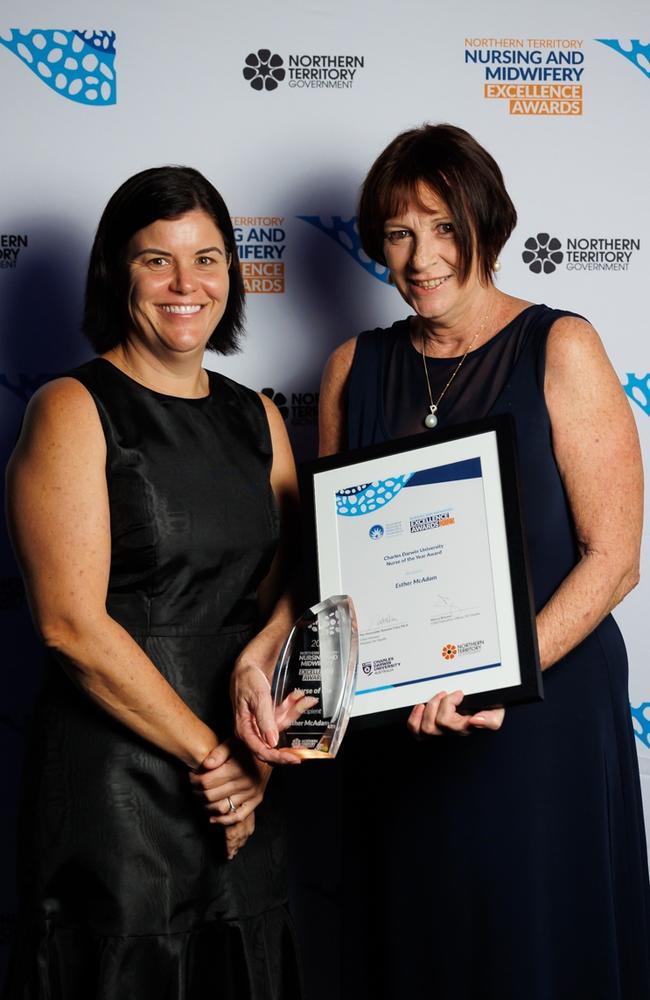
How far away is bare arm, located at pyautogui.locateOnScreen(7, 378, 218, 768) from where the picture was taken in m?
1.59

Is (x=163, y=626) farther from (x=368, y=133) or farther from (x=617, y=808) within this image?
(x=368, y=133)

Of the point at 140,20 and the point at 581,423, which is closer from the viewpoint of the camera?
the point at 581,423

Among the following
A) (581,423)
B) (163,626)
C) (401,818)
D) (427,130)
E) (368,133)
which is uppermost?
(368,133)

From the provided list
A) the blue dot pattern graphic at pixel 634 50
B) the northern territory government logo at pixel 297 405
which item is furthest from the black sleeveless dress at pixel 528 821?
the blue dot pattern graphic at pixel 634 50

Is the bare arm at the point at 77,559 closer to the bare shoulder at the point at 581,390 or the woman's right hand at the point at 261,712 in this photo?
the woman's right hand at the point at 261,712

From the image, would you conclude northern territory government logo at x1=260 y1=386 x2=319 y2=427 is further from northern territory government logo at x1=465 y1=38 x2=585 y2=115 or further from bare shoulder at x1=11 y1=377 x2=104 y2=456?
bare shoulder at x1=11 y1=377 x2=104 y2=456

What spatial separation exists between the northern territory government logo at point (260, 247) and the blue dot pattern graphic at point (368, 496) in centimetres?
103

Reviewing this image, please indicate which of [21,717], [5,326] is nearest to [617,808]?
[21,717]

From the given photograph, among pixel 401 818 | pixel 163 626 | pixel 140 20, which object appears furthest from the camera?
pixel 140 20

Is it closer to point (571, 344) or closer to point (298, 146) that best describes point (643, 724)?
point (571, 344)

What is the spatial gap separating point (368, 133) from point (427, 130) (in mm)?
770

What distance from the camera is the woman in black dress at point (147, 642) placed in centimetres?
161

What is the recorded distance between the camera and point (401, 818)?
6.03 ft
